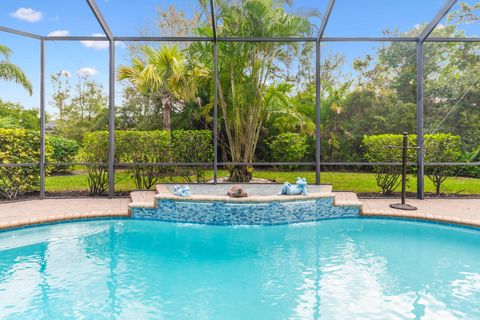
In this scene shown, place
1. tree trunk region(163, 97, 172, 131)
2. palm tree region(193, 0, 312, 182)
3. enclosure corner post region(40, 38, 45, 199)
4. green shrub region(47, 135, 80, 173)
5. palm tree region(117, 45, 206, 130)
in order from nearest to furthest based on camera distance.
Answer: enclosure corner post region(40, 38, 45, 199), palm tree region(117, 45, 206, 130), palm tree region(193, 0, 312, 182), green shrub region(47, 135, 80, 173), tree trunk region(163, 97, 172, 131)

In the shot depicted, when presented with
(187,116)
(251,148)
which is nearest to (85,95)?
(187,116)

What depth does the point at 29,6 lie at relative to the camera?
41.1 feet

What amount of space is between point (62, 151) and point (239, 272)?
9.46 meters

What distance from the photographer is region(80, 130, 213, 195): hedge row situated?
7.61 meters

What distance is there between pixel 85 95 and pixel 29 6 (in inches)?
137

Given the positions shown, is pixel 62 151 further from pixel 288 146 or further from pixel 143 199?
pixel 288 146

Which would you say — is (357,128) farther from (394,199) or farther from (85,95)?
(85,95)

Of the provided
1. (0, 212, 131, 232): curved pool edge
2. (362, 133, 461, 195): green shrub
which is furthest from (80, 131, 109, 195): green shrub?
(362, 133, 461, 195): green shrub

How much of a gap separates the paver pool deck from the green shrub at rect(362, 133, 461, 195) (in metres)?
0.72

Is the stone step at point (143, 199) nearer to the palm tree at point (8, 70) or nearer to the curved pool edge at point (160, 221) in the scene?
the curved pool edge at point (160, 221)

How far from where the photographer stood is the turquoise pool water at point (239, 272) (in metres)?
2.95

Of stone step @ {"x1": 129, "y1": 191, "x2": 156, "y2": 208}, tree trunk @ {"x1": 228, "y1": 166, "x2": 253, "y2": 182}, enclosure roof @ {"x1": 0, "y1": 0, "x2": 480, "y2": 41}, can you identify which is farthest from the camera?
enclosure roof @ {"x1": 0, "y1": 0, "x2": 480, "y2": 41}

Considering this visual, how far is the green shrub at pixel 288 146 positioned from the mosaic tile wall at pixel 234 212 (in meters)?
5.15

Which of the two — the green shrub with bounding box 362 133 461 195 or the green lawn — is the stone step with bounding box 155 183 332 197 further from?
the green shrub with bounding box 362 133 461 195
